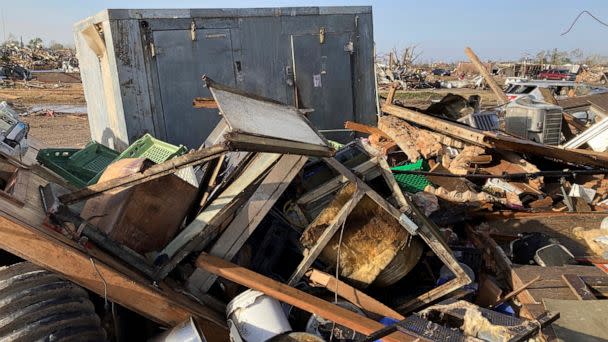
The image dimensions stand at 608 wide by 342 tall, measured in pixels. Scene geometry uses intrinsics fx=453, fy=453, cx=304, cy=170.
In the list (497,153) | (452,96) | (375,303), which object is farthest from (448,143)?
(375,303)

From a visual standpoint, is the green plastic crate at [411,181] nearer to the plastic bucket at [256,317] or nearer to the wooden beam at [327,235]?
the wooden beam at [327,235]

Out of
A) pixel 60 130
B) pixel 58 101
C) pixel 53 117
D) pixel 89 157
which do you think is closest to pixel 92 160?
pixel 89 157

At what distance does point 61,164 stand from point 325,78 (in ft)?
14.1

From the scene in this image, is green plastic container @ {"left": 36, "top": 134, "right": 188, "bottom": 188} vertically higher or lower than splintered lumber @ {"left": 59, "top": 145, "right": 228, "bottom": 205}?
lower

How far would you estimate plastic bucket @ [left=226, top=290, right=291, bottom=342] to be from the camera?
9.31 feet

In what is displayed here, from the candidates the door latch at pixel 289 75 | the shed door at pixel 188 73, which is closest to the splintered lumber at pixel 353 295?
the shed door at pixel 188 73

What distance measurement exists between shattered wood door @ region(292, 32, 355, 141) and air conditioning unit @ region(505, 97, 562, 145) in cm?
266

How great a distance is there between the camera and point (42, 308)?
7.79ft

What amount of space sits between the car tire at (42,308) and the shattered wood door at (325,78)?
5544mm

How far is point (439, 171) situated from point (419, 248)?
8.58 ft

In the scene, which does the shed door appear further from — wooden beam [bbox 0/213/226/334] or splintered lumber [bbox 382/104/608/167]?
wooden beam [bbox 0/213/226/334]

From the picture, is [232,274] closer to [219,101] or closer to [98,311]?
[98,311]

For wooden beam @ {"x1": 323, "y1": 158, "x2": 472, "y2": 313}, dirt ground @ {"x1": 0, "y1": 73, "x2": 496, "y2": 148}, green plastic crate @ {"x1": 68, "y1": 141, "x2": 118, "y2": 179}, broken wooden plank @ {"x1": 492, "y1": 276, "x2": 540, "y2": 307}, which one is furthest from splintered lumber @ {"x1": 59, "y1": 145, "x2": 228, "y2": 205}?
dirt ground @ {"x1": 0, "y1": 73, "x2": 496, "y2": 148}

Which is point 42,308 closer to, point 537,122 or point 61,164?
point 61,164
